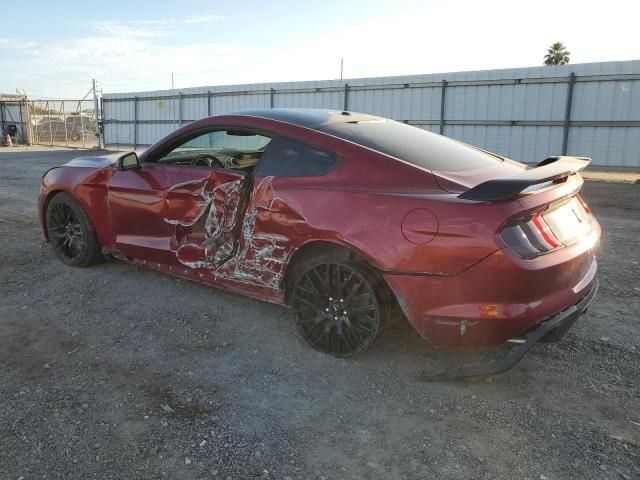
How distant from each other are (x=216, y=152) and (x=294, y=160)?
125cm

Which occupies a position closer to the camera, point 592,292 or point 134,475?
point 134,475

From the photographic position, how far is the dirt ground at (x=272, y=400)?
241cm

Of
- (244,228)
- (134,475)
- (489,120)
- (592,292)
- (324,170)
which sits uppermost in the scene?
(489,120)

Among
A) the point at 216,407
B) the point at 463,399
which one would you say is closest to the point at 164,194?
the point at 216,407

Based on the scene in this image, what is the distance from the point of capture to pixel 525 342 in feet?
9.14

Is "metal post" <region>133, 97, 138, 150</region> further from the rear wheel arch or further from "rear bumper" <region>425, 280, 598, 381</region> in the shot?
"rear bumper" <region>425, 280, 598, 381</region>

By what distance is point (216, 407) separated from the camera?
2869mm

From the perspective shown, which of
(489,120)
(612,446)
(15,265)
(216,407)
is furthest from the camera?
(489,120)

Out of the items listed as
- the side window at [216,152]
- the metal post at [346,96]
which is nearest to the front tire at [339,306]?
the side window at [216,152]

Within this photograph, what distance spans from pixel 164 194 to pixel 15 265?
2171 mm

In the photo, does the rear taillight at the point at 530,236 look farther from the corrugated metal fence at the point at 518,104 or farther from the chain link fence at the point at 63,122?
the chain link fence at the point at 63,122

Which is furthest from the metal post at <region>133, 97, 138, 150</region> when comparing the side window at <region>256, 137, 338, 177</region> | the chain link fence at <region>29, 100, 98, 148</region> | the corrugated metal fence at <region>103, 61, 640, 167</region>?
the side window at <region>256, 137, 338, 177</region>

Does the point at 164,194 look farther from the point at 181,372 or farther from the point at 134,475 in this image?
the point at 134,475

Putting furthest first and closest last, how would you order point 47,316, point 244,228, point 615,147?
point 615,147, point 47,316, point 244,228
